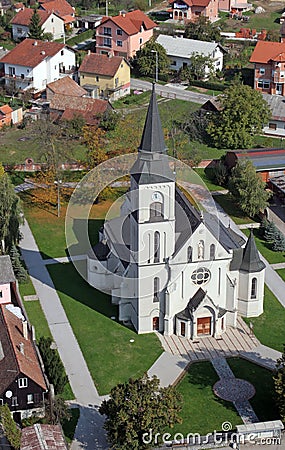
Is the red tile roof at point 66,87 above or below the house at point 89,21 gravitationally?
below

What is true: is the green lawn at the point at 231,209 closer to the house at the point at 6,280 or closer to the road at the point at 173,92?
the house at the point at 6,280

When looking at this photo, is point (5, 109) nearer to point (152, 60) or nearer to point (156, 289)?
point (152, 60)

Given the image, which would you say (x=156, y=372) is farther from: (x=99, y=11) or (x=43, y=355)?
(x=99, y=11)

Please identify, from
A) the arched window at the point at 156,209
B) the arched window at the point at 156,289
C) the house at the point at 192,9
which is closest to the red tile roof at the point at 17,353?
the arched window at the point at 156,289

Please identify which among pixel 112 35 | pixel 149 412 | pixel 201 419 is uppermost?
pixel 112 35

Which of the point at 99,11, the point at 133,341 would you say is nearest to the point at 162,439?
the point at 133,341

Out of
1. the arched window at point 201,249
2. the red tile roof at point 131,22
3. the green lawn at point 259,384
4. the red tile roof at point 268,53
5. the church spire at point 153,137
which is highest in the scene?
the church spire at point 153,137

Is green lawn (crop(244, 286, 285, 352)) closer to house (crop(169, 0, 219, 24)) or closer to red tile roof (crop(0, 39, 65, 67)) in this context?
red tile roof (crop(0, 39, 65, 67))

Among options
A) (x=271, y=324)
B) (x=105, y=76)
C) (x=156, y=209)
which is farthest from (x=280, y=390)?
(x=105, y=76)
